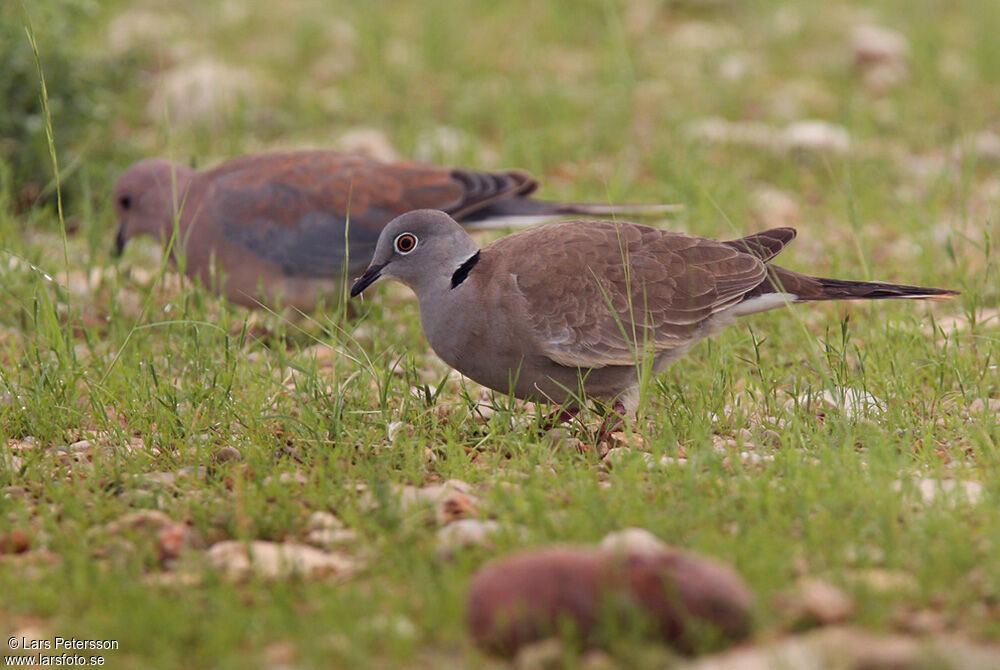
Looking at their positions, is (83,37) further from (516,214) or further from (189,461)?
(189,461)

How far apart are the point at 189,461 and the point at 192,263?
2.24m

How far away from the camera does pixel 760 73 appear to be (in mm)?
9398

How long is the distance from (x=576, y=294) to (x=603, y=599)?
6.43ft

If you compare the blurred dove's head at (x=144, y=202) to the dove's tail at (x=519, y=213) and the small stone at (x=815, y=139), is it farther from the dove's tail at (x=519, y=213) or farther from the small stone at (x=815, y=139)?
the small stone at (x=815, y=139)

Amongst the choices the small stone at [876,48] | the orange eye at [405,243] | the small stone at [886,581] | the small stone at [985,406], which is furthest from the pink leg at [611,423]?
the small stone at [876,48]

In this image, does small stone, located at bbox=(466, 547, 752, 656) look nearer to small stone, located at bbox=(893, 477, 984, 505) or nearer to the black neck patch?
small stone, located at bbox=(893, 477, 984, 505)

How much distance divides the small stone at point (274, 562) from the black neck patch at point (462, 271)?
1.43m

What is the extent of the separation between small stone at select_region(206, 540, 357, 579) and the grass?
0.06 m

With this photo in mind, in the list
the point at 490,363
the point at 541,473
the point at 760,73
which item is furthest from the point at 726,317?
the point at 760,73

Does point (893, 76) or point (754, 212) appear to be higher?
point (893, 76)

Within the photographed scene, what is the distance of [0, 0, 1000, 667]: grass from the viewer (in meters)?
2.96

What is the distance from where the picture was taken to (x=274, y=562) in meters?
3.19

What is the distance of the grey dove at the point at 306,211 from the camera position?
596 cm

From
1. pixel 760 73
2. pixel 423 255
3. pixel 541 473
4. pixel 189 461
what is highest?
pixel 760 73
